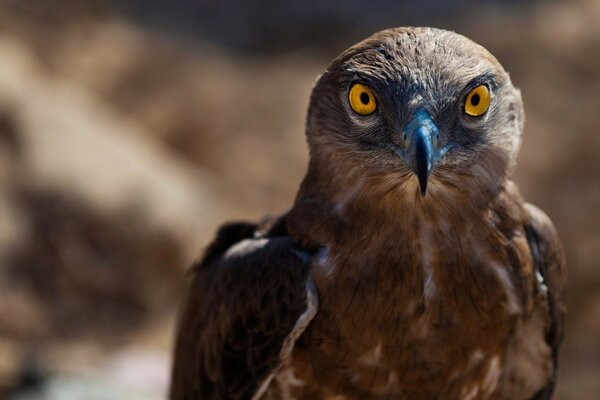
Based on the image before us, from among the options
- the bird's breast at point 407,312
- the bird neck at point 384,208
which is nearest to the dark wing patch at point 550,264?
the bird's breast at point 407,312

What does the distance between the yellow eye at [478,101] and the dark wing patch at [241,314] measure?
93 cm

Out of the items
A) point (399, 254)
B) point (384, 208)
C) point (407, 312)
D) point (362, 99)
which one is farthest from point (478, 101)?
point (407, 312)

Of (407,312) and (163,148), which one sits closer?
(407,312)

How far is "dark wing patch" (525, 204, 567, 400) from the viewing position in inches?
169

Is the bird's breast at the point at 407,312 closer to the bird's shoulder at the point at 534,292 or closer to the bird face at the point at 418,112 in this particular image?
the bird's shoulder at the point at 534,292

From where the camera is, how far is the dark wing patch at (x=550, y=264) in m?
4.29

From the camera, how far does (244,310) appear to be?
4.30m

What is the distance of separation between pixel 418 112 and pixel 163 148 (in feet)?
25.7

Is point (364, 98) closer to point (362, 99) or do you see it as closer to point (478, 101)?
point (362, 99)

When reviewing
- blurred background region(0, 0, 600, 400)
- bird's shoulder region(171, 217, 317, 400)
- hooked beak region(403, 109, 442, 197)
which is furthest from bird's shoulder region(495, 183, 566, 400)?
blurred background region(0, 0, 600, 400)

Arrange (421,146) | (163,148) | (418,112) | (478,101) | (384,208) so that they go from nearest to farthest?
1. (421,146)
2. (418,112)
3. (478,101)
4. (384,208)
5. (163,148)

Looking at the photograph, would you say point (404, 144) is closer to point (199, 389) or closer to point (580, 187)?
point (199, 389)

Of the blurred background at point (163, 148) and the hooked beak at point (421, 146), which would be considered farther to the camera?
the blurred background at point (163, 148)

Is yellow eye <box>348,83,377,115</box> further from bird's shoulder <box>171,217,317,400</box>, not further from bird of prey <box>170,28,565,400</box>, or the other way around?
bird's shoulder <box>171,217,317,400</box>
